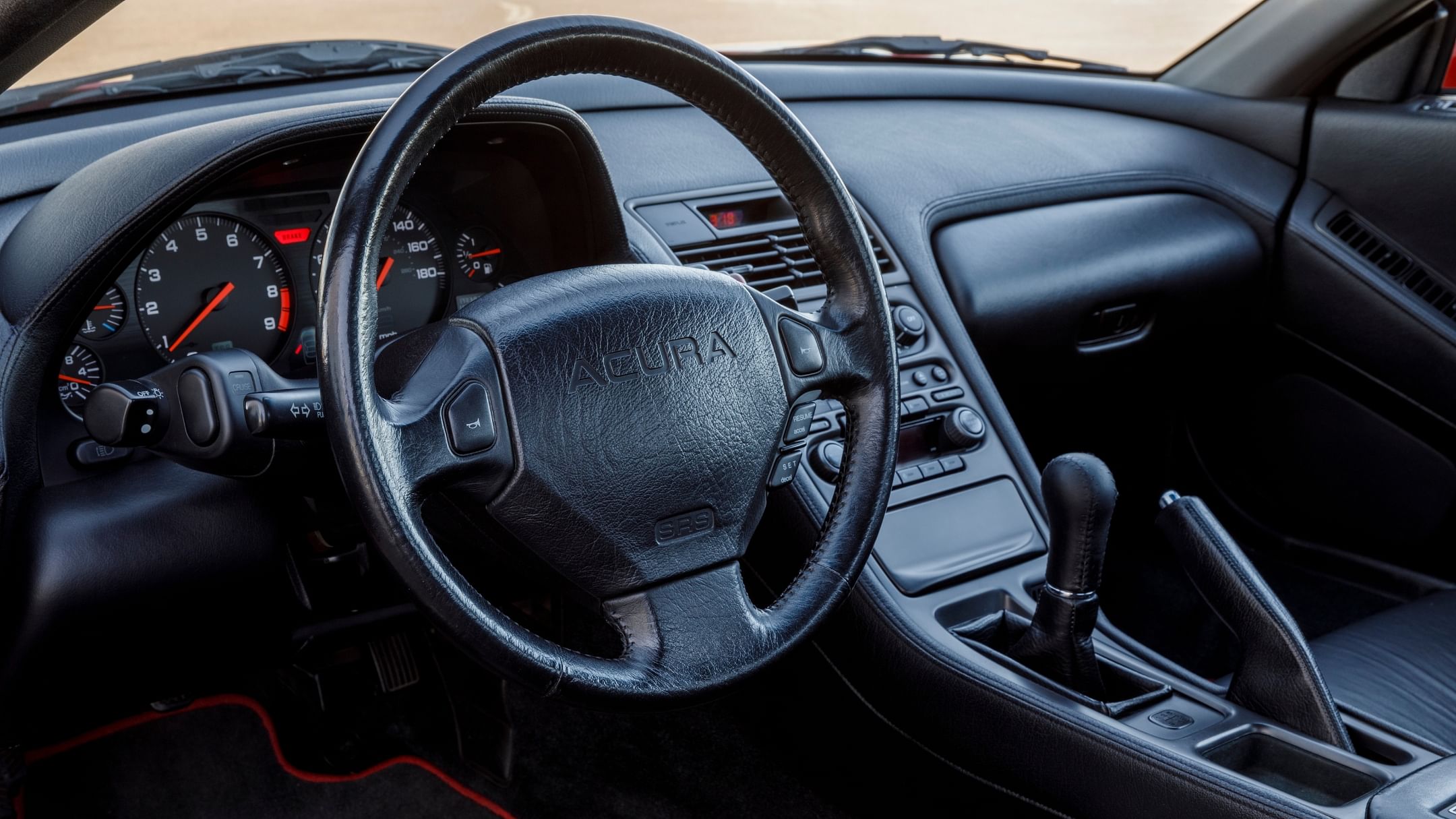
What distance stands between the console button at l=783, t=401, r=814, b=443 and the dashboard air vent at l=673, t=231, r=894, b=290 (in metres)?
0.54

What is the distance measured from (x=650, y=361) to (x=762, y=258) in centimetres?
72

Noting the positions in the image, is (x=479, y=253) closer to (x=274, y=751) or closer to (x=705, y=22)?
(x=705, y=22)

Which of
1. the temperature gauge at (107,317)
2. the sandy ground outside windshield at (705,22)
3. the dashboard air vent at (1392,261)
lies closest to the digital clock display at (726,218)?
the sandy ground outside windshield at (705,22)

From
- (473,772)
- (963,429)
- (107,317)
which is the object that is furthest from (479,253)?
(473,772)

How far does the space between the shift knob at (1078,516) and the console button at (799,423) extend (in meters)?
0.31

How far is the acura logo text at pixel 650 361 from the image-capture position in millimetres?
1002

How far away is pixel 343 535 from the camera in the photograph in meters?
1.47

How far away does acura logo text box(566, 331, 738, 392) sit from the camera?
1.00m

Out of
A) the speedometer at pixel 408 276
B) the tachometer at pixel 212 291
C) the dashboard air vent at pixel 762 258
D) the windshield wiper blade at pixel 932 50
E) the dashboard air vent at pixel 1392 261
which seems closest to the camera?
the tachometer at pixel 212 291

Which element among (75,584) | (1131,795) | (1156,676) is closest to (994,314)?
(1156,676)

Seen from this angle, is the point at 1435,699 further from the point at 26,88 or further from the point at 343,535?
the point at 26,88

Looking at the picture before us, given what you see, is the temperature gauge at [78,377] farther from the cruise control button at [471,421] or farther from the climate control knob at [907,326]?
the climate control knob at [907,326]

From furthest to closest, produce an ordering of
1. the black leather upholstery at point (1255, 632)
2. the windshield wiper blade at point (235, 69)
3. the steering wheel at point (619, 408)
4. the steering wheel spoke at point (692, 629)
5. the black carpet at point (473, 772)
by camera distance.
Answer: the black carpet at point (473, 772) → the windshield wiper blade at point (235, 69) → the black leather upholstery at point (1255, 632) → the steering wheel spoke at point (692, 629) → the steering wheel at point (619, 408)

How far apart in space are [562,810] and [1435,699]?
1.28 metres
